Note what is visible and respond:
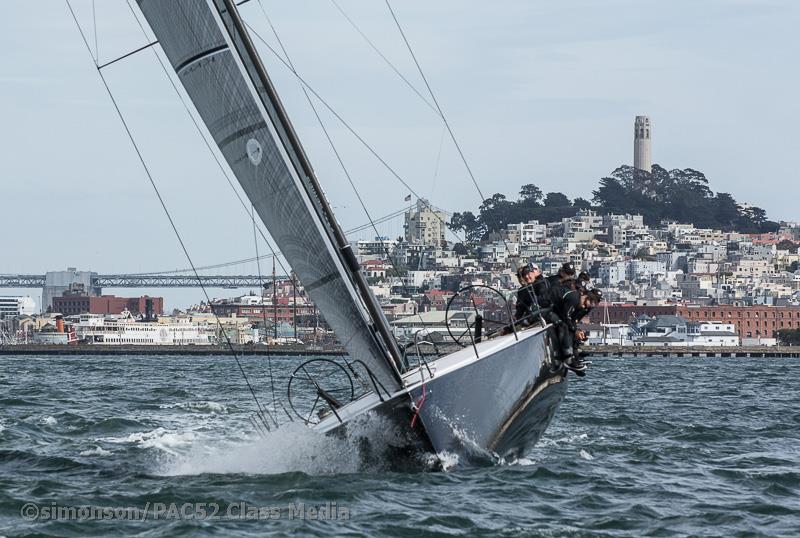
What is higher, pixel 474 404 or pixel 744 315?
pixel 744 315

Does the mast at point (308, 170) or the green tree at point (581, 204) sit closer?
the mast at point (308, 170)

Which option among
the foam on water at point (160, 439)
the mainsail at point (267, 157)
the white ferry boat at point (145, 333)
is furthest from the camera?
the white ferry boat at point (145, 333)

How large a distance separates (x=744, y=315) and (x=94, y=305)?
55370mm

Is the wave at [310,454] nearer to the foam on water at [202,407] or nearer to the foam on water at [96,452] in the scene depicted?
the foam on water at [96,452]

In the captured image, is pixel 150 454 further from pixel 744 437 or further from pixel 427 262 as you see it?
pixel 427 262

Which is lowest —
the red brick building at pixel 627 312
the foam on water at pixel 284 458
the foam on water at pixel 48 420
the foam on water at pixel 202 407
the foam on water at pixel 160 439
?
the foam on water at pixel 202 407

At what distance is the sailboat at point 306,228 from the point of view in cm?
874

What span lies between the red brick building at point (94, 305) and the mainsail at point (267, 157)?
113 meters

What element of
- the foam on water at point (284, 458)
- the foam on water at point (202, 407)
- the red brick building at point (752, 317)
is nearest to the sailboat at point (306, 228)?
the foam on water at point (284, 458)

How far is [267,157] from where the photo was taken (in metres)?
8.76

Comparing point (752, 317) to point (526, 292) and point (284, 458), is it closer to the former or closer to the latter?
point (526, 292)

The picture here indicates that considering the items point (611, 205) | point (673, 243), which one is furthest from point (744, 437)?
point (611, 205)

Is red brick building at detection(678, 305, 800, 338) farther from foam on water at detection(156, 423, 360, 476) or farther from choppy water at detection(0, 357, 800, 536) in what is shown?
foam on water at detection(156, 423, 360, 476)

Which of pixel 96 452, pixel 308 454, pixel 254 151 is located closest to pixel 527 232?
pixel 96 452
